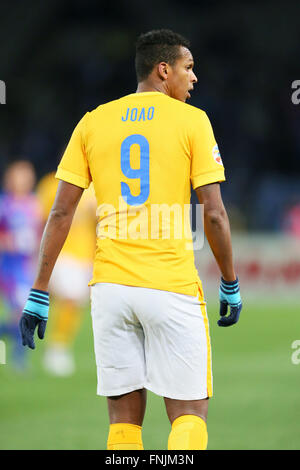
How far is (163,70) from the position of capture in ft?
13.1

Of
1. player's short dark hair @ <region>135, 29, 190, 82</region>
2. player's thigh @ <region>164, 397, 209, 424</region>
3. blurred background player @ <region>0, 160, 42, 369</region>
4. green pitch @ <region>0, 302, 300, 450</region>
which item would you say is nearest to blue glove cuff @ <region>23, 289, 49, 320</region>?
player's thigh @ <region>164, 397, 209, 424</region>

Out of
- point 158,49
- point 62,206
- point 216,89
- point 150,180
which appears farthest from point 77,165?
point 216,89

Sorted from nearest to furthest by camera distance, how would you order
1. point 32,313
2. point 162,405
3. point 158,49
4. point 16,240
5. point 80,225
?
point 158,49 → point 32,313 → point 162,405 → point 16,240 → point 80,225

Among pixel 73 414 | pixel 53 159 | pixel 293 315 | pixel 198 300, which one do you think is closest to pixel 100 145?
pixel 198 300

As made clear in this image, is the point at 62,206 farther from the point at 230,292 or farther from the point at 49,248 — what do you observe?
the point at 230,292

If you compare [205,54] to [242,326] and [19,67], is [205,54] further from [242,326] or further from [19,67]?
[242,326]

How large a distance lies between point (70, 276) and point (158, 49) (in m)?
5.80

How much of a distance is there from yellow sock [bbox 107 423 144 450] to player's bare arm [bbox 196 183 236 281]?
2.78ft

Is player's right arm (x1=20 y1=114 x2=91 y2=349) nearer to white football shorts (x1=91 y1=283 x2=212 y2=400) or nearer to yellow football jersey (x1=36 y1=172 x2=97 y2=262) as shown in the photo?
white football shorts (x1=91 y1=283 x2=212 y2=400)

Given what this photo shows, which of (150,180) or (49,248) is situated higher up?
(150,180)

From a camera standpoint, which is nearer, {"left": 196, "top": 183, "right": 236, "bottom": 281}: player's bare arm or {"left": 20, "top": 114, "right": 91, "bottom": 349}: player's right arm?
{"left": 196, "top": 183, "right": 236, "bottom": 281}: player's bare arm

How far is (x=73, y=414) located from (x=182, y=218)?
370cm

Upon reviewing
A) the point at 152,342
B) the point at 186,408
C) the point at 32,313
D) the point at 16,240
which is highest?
the point at 16,240

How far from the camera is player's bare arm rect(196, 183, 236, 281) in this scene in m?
3.81
